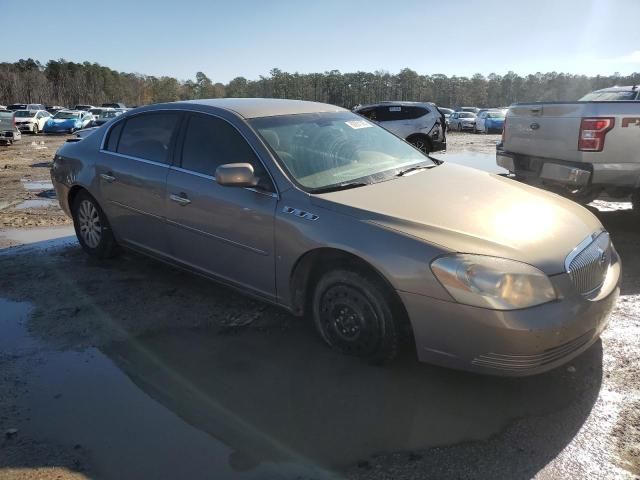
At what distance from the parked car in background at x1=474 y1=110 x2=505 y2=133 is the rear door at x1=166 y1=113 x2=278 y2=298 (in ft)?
99.3

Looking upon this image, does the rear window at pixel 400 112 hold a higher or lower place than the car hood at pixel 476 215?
higher

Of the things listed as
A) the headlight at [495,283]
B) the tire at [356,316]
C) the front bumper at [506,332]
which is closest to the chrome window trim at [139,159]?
the tire at [356,316]

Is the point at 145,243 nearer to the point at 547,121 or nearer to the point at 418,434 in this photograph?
the point at 418,434

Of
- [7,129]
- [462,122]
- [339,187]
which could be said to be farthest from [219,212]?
[462,122]

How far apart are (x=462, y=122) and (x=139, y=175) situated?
1334 inches

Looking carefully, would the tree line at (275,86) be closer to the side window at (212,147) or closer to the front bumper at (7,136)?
the front bumper at (7,136)

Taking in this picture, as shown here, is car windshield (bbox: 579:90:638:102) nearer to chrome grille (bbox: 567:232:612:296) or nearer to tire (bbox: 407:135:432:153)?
chrome grille (bbox: 567:232:612:296)

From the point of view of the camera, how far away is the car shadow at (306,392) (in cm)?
254

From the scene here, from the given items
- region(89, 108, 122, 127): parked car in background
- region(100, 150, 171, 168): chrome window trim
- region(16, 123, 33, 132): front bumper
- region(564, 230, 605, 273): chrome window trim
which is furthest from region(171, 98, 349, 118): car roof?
region(16, 123, 33, 132): front bumper

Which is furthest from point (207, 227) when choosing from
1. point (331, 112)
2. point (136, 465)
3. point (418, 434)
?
point (418, 434)

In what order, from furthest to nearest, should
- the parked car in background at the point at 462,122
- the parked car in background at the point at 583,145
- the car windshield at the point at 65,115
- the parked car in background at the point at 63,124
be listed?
the parked car in background at the point at 462,122 < the car windshield at the point at 65,115 < the parked car in background at the point at 63,124 < the parked car in background at the point at 583,145

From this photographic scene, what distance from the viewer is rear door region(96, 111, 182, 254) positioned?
4340mm

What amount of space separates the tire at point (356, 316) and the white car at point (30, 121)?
105 ft

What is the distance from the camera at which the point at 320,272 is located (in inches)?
133
